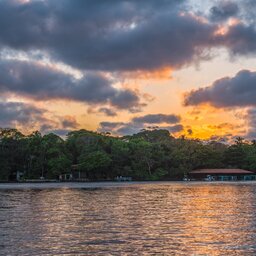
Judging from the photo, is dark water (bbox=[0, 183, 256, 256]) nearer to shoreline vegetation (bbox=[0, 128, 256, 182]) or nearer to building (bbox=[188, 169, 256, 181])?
shoreline vegetation (bbox=[0, 128, 256, 182])

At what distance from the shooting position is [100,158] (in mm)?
140875

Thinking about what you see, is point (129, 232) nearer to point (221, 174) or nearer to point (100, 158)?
point (100, 158)

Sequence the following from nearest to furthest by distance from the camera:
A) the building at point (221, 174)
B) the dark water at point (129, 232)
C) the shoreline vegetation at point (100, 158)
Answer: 1. the dark water at point (129, 232)
2. the shoreline vegetation at point (100, 158)
3. the building at point (221, 174)

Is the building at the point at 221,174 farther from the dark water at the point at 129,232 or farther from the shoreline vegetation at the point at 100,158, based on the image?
the dark water at the point at 129,232

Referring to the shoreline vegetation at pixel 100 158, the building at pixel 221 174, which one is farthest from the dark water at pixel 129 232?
the building at pixel 221 174

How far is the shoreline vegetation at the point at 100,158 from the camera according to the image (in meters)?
140

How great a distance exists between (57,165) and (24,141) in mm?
12156

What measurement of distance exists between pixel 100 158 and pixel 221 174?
41.3 m

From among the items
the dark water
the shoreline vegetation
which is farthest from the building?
the dark water

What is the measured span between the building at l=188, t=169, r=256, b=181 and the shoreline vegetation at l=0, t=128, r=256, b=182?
2725mm

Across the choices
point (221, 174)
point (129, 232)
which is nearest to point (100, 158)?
point (221, 174)

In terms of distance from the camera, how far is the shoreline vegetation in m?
140

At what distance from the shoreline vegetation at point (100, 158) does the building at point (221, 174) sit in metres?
2.72

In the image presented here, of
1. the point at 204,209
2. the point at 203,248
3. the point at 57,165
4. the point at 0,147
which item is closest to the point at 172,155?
the point at 57,165
